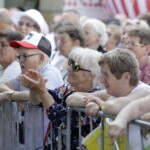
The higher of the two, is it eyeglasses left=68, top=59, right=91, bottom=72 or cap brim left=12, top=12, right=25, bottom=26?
cap brim left=12, top=12, right=25, bottom=26

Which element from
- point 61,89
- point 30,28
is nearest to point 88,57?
point 61,89

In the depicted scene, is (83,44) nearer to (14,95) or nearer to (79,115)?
(14,95)

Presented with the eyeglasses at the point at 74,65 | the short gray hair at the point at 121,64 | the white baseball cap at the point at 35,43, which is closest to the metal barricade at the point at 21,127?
the eyeglasses at the point at 74,65

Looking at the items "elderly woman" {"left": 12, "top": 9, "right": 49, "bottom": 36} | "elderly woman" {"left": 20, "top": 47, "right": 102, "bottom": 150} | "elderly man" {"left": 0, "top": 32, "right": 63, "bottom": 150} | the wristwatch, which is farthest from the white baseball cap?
"elderly woman" {"left": 12, "top": 9, "right": 49, "bottom": 36}

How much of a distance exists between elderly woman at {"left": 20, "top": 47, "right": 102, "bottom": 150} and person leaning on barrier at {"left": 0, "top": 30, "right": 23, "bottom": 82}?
1.49 metres

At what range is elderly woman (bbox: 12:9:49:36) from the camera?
9672 mm

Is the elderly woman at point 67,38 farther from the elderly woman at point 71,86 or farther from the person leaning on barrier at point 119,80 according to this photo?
the person leaning on barrier at point 119,80

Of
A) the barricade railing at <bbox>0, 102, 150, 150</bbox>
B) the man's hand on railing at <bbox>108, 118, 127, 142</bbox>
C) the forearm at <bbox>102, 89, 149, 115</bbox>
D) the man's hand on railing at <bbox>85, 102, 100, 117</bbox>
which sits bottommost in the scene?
the barricade railing at <bbox>0, 102, 150, 150</bbox>

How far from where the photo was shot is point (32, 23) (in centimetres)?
978

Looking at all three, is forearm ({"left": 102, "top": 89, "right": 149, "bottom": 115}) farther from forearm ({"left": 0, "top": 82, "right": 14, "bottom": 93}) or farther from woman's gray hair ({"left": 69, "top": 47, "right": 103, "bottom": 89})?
forearm ({"left": 0, "top": 82, "right": 14, "bottom": 93})

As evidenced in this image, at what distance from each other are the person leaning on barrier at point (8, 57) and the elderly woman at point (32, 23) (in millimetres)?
1845

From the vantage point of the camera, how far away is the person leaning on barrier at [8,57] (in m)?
7.40

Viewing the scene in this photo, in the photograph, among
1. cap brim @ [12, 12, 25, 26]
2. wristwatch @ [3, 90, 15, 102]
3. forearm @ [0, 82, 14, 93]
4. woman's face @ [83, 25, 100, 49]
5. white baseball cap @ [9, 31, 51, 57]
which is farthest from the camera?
cap brim @ [12, 12, 25, 26]

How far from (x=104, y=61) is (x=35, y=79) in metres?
0.73
